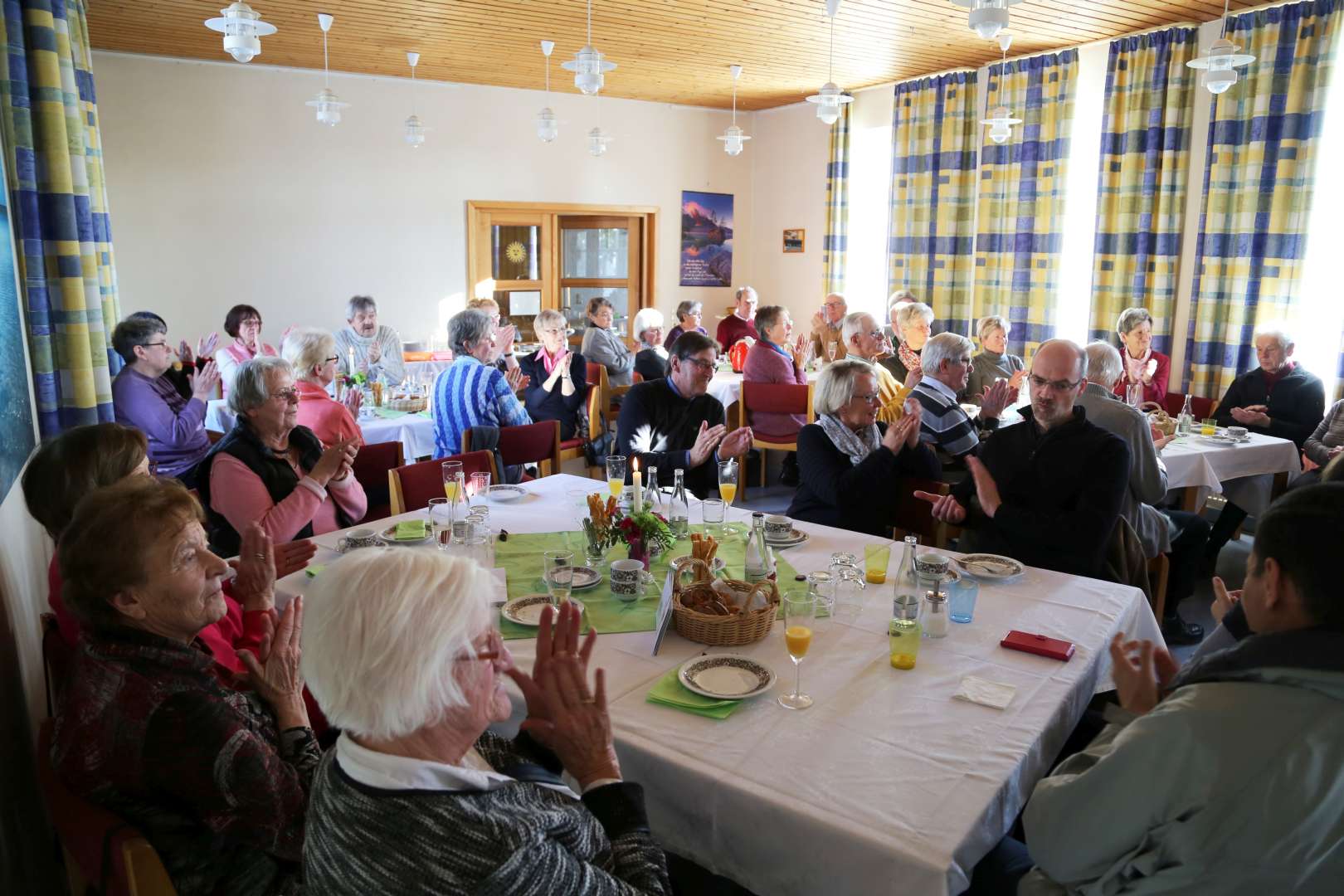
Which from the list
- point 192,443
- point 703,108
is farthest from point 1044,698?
point 703,108

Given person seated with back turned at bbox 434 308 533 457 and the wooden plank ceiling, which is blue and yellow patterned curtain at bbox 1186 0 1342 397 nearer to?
the wooden plank ceiling

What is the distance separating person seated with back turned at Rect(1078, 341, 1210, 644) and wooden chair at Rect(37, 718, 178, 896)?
9.68 feet

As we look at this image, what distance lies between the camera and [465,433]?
4348 millimetres

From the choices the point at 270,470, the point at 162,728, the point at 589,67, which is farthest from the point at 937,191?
the point at 162,728

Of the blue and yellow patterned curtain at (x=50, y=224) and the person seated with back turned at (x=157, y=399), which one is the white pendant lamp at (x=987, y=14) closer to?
the blue and yellow patterned curtain at (x=50, y=224)

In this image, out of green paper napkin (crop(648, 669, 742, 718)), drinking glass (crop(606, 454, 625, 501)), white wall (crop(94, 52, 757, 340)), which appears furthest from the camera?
white wall (crop(94, 52, 757, 340))

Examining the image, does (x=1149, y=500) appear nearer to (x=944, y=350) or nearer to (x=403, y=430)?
(x=944, y=350)

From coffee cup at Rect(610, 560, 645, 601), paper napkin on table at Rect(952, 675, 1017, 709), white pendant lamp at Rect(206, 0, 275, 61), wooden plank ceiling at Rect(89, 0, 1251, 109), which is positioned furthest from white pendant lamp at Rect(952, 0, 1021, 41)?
white pendant lamp at Rect(206, 0, 275, 61)

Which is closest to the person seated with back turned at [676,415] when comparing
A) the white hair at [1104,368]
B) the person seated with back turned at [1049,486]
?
the person seated with back turned at [1049,486]

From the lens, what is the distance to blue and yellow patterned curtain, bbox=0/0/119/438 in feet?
9.45

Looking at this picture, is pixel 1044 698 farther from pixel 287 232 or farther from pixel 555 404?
pixel 287 232

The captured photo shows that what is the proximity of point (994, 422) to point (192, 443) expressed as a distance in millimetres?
4360

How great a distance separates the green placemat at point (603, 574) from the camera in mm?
2240

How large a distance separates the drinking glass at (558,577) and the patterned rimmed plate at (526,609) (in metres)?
0.03
